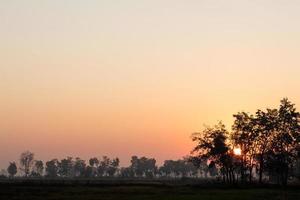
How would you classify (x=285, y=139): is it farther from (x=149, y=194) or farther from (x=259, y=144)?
(x=149, y=194)

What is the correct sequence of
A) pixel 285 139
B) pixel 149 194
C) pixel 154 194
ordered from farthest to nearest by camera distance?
pixel 285 139 → pixel 149 194 → pixel 154 194

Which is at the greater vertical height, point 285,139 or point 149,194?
point 285,139

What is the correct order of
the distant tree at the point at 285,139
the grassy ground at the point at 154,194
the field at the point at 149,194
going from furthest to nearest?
the distant tree at the point at 285,139
the field at the point at 149,194
the grassy ground at the point at 154,194

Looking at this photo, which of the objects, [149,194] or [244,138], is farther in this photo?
[244,138]

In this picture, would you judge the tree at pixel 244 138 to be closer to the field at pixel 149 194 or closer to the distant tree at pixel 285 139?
the distant tree at pixel 285 139

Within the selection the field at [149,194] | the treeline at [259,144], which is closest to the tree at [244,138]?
the treeline at [259,144]

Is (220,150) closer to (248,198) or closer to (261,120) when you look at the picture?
(261,120)

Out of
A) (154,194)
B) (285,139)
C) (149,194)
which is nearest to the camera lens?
(154,194)

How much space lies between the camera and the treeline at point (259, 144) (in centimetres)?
11906

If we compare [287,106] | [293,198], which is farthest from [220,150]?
[293,198]

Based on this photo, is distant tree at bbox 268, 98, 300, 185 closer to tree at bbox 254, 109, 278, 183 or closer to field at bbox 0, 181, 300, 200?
tree at bbox 254, 109, 278, 183

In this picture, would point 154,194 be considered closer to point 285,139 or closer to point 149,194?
point 149,194

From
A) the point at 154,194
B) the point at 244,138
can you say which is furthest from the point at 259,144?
the point at 154,194

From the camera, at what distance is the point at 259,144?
126 meters
